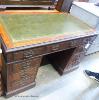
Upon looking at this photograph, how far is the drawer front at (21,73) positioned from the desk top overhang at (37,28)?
0.81 feet

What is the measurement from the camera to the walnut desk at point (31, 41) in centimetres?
134

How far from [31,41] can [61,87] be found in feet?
3.12

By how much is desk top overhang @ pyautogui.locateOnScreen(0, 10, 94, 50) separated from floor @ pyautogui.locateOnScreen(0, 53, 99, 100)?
0.76 metres

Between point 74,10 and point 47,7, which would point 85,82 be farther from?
point 47,7

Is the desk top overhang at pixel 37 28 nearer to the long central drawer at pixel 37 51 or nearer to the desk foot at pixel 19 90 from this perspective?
the long central drawer at pixel 37 51

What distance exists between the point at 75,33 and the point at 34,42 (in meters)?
0.58

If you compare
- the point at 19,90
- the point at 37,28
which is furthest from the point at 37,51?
the point at 19,90

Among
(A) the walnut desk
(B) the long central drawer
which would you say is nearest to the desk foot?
(A) the walnut desk

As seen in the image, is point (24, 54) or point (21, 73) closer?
point (24, 54)

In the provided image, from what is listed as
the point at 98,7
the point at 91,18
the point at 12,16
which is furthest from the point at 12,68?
the point at 98,7

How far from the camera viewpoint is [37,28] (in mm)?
1570

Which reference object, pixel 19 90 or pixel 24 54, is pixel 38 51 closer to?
pixel 24 54

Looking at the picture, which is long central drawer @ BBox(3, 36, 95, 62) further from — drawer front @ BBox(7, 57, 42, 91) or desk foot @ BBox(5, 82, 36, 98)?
desk foot @ BBox(5, 82, 36, 98)

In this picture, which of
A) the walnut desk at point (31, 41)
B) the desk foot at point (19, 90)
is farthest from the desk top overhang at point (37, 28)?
the desk foot at point (19, 90)
